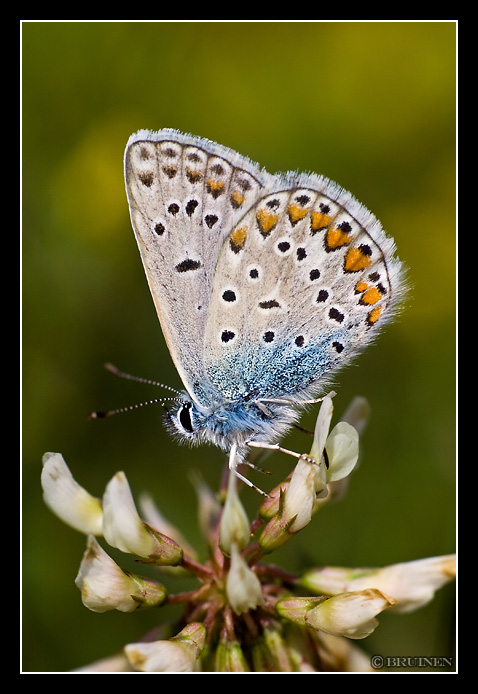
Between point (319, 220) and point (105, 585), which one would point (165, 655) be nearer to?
point (105, 585)

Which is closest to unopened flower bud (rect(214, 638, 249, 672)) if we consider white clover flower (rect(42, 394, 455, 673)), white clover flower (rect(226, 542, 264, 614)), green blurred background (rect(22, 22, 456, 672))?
white clover flower (rect(42, 394, 455, 673))

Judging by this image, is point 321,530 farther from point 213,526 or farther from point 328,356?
point 328,356

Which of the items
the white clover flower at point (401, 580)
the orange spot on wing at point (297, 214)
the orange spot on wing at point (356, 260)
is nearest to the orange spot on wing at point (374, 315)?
the orange spot on wing at point (356, 260)

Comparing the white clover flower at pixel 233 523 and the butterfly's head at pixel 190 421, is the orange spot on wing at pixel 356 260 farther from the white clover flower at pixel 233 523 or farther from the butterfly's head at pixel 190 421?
the white clover flower at pixel 233 523

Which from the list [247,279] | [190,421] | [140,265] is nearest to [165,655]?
[190,421]

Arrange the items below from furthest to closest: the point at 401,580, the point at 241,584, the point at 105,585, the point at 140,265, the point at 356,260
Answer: the point at 140,265
the point at 356,260
the point at 401,580
the point at 105,585
the point at 241,584

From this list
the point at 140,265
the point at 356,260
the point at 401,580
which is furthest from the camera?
the point at 140,265
